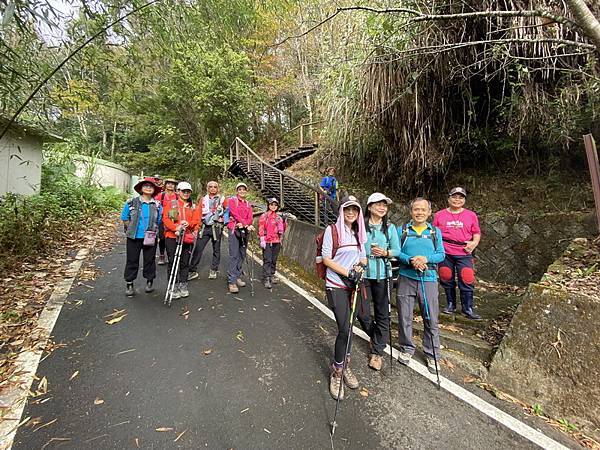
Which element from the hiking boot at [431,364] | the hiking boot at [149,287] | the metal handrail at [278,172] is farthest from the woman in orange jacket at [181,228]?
the hiking boot at [431,364]

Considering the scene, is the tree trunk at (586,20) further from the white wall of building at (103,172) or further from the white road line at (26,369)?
the white wall of building at (103,172)

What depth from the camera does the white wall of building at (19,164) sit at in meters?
8.88

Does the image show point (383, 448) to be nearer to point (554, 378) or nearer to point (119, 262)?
point (554, 378)

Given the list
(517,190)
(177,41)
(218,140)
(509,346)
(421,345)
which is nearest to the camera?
(509,346)

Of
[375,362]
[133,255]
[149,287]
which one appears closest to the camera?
[375,362]

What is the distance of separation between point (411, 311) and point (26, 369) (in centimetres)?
389

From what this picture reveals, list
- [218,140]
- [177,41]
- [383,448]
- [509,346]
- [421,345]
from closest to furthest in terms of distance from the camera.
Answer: [383,448], [509,346], [421,345], [177,41], [218,140]

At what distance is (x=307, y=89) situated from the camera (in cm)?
1738

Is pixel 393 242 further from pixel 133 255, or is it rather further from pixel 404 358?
pixel 133 255

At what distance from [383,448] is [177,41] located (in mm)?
5407

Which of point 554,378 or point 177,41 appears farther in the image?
point 177,41

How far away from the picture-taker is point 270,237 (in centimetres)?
579

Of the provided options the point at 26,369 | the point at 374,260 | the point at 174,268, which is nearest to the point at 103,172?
the point at 174,268

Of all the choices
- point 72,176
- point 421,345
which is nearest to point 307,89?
point 72,176
